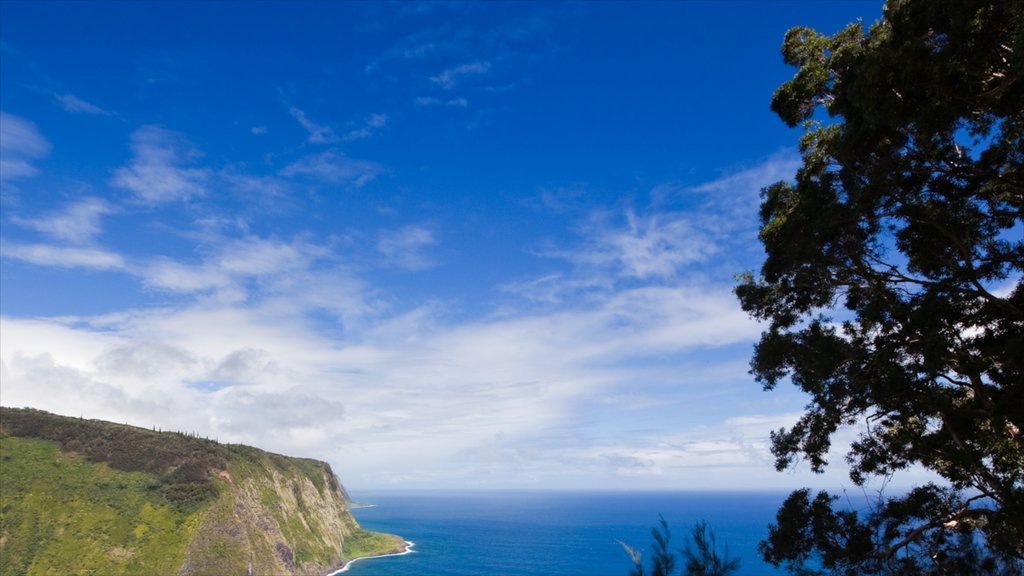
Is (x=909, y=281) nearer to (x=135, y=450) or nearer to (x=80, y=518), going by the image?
(x=80, y=518)

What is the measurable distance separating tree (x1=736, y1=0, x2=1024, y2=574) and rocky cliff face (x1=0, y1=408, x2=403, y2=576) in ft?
358

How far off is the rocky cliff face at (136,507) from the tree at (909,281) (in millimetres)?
109036

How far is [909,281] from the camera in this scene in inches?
537

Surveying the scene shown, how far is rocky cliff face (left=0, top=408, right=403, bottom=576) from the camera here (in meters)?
88.4

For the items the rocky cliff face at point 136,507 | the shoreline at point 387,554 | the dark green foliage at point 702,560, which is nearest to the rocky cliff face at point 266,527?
the rocky cliff face at point 136,507

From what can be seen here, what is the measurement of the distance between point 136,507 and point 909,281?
125329 mm

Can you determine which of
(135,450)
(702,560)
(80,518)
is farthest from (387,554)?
(702,560)

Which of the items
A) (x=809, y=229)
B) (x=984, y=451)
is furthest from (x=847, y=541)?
(x=809, y=229)

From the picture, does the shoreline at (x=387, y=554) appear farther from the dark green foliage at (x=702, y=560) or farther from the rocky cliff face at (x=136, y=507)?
the dark green foliage at (x=702, y=560)

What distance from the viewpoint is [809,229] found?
592 inches

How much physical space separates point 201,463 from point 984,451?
449 ft

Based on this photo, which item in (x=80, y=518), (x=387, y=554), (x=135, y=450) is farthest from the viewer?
(x=387, y=554)

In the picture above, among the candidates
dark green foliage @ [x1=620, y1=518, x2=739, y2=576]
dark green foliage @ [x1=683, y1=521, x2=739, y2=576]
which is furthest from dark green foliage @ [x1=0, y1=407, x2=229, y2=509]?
dark green foliage @ [x1=683, y1=521, x2=739, y2=576]

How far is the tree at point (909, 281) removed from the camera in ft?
36.2
